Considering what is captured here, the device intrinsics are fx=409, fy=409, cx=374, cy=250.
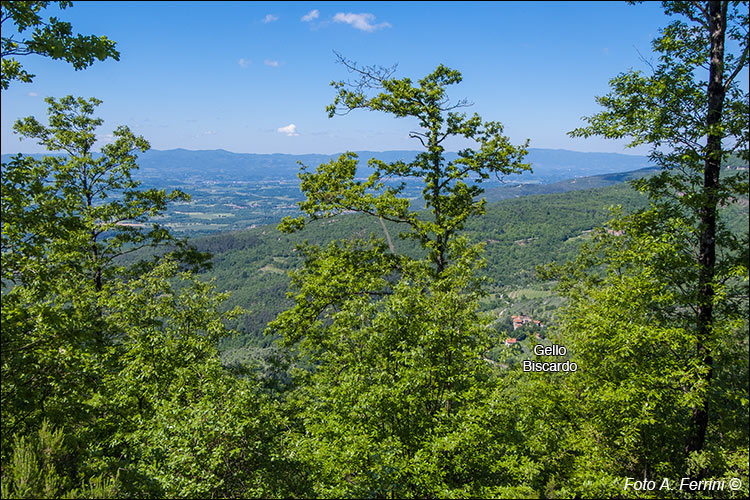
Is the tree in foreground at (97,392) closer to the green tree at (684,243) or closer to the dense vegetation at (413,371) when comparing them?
the dense vegetation at (413,371)

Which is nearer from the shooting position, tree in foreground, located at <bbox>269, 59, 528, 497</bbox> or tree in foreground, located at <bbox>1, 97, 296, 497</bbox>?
tree in foreground, located at <bbox>1, 97, 296, 497</bbox>

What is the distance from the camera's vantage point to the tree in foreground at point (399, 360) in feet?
29.8

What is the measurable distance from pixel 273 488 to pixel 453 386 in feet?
17.2

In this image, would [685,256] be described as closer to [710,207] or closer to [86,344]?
[710,207]

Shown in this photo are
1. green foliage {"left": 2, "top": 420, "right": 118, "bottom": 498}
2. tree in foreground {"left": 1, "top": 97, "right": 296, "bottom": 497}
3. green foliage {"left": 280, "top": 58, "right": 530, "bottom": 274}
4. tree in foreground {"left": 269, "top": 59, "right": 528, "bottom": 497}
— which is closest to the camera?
green foliage {"left": 2, "top": 420, "right": 118, "bottom": 498}

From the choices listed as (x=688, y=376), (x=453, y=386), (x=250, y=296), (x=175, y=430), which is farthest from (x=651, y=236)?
(x=250, y=296)

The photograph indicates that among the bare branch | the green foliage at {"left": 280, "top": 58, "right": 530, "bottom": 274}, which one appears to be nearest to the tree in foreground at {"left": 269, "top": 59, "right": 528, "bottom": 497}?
the green foliage at {"left": 280, "top": 58, "right": 530, "bottom": 274}

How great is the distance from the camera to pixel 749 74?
9.69 meters

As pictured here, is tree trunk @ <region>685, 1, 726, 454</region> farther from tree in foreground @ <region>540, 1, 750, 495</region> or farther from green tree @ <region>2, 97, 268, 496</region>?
green tree @ <region>2, 97, 268, 496</region>

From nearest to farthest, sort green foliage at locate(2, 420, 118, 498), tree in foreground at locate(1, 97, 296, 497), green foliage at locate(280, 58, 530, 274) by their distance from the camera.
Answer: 1. green foliage at locate(2, 420, 118, 498)
2. tree in foreground at locate(1, 97, 296, 497)
3. green foliage at locate(280, 58, 530, 274)

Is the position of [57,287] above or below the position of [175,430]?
above

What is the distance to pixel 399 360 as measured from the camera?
9812 millimetres

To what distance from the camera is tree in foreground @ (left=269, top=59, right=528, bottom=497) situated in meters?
9.08

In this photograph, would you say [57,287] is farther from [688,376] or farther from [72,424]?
[688,376]
